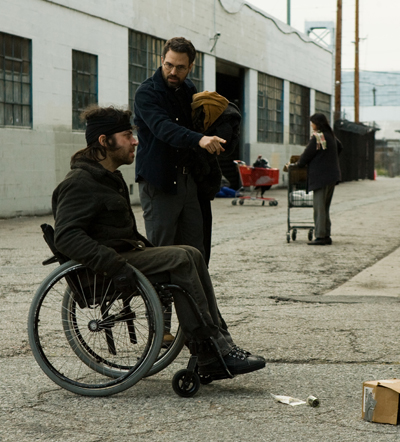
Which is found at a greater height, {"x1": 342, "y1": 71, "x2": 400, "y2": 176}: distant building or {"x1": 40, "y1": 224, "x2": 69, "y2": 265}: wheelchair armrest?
{"x1": 342, "y1": 71, "x2": 400, "y2": 176}: distant building

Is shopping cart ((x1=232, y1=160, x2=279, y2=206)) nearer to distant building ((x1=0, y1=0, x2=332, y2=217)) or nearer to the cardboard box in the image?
distant building ((x1=0, y1=0, x2=332, y2=217))

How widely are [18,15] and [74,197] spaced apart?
39.9ft

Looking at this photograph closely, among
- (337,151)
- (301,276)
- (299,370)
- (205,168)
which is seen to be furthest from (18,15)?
(299,370)

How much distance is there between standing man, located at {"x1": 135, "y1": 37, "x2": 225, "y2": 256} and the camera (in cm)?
471

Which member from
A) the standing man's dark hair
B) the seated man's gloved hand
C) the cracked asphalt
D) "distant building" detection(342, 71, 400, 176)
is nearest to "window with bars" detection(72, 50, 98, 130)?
the cracked asphalt

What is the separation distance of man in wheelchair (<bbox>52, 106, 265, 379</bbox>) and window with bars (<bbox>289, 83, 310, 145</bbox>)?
28012 millimetres

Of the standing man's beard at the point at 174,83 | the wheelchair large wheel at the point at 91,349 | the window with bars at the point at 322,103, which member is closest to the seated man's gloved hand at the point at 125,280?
the wheelchair large wheel at the point at 91,349

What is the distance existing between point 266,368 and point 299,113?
2936 centimetres

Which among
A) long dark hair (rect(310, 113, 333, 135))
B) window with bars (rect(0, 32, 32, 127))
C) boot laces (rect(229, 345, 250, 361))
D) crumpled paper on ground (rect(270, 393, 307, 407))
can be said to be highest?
window with bars (rect(0, 32, 32, 127))

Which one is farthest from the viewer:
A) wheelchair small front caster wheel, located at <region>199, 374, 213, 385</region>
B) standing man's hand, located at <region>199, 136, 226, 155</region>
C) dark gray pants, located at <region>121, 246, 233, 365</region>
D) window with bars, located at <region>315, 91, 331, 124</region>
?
window with bars, located at <region>315, 91, 331, 124</region>

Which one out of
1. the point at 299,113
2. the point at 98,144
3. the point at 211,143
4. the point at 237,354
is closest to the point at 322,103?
the point at 299,113

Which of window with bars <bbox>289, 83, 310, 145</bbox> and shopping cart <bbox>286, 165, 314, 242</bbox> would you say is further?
window with bars <bbox>289, 83, 310, 145</bbox>

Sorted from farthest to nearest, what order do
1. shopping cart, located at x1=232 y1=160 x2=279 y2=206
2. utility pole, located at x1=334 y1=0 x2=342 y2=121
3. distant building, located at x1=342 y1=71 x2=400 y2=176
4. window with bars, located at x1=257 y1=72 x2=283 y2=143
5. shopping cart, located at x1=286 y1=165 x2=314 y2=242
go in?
distant building, located at x1=342 y1=71 x2=400 y2=176, utility pole, located at x1=334 y1=0 x2=342 y2=121, window with bars, located at x1=257 y1=72 x2=283 y2=143, shopping cart, located at x1=232 y1=160 x2=279 y2=206, shopping cart, located at x1=286 y1=165 x2=314 y2=242

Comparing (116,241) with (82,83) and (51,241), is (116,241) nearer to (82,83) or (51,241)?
(51,241)
